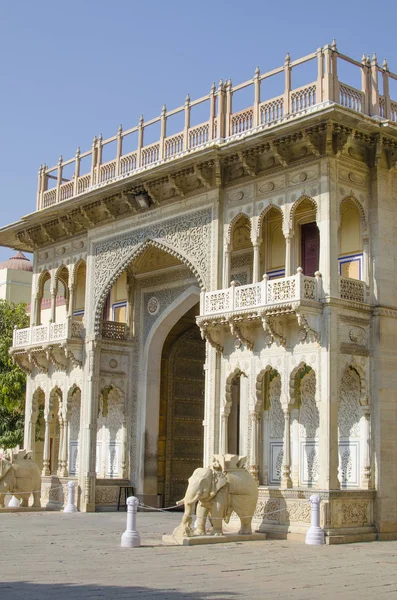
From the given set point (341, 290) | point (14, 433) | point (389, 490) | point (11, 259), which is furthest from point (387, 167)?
point (11, 259)

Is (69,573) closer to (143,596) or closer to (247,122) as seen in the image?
(143,596)

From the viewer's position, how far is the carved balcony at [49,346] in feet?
66.2

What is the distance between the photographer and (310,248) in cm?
1661

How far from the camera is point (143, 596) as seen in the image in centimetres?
774

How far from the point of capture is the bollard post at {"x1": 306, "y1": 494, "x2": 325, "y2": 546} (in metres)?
13.3

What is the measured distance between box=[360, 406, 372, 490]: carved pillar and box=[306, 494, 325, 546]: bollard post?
1457 millimetres

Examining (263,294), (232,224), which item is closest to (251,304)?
(263,294)

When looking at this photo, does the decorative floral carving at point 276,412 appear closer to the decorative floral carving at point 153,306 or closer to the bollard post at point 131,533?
the bollard post at point 131,533

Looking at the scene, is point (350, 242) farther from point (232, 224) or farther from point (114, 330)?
point (114, 330)

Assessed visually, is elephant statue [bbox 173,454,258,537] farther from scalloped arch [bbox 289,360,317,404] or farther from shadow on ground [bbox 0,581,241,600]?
shadow on ground [bbox 0,581,241,600]

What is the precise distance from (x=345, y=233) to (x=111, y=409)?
8.27 metres

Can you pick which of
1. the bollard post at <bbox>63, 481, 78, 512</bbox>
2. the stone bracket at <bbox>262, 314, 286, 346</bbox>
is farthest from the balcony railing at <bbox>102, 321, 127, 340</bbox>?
the stone bracket at <bbox>262, 314, 286, 346</bbox>

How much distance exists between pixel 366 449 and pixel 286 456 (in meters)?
1.37

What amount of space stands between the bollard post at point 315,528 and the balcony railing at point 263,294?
326cm
